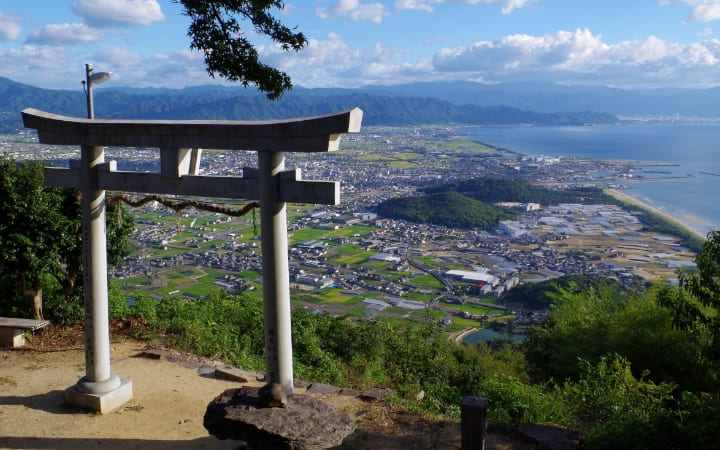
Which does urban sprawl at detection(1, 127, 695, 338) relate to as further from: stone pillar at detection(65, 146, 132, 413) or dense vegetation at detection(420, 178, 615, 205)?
stone pillar at detection(65, 146, 132, 413)

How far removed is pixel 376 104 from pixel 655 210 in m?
95.2

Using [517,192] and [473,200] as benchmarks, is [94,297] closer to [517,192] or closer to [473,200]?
[473,200]

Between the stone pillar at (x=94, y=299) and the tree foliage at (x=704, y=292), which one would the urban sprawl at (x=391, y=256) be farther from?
the stone pillar at (x=94, y=299)

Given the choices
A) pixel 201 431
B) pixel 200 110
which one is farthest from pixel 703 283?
pixel 200 110

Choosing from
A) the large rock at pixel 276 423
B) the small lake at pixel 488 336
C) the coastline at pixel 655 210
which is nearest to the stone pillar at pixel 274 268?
the large rock at pixel 276 423

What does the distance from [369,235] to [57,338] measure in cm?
2367

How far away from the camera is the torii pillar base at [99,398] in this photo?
5.24m

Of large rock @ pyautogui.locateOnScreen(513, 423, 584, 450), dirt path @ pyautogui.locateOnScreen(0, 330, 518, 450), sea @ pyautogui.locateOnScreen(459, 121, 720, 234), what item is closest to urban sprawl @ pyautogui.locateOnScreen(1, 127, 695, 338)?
sea @ pyautogui.locateOnScreen(459, 121, 720, 234)

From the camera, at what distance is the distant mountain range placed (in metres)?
59.2

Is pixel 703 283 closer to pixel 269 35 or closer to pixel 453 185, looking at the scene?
pixel 269 35

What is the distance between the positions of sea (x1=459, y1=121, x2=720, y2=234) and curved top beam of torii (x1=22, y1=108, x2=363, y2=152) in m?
26.5

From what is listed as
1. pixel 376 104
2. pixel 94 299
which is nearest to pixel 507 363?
pixel 94 299

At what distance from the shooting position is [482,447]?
12.7ft

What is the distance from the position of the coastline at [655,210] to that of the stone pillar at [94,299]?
89.4 feet
